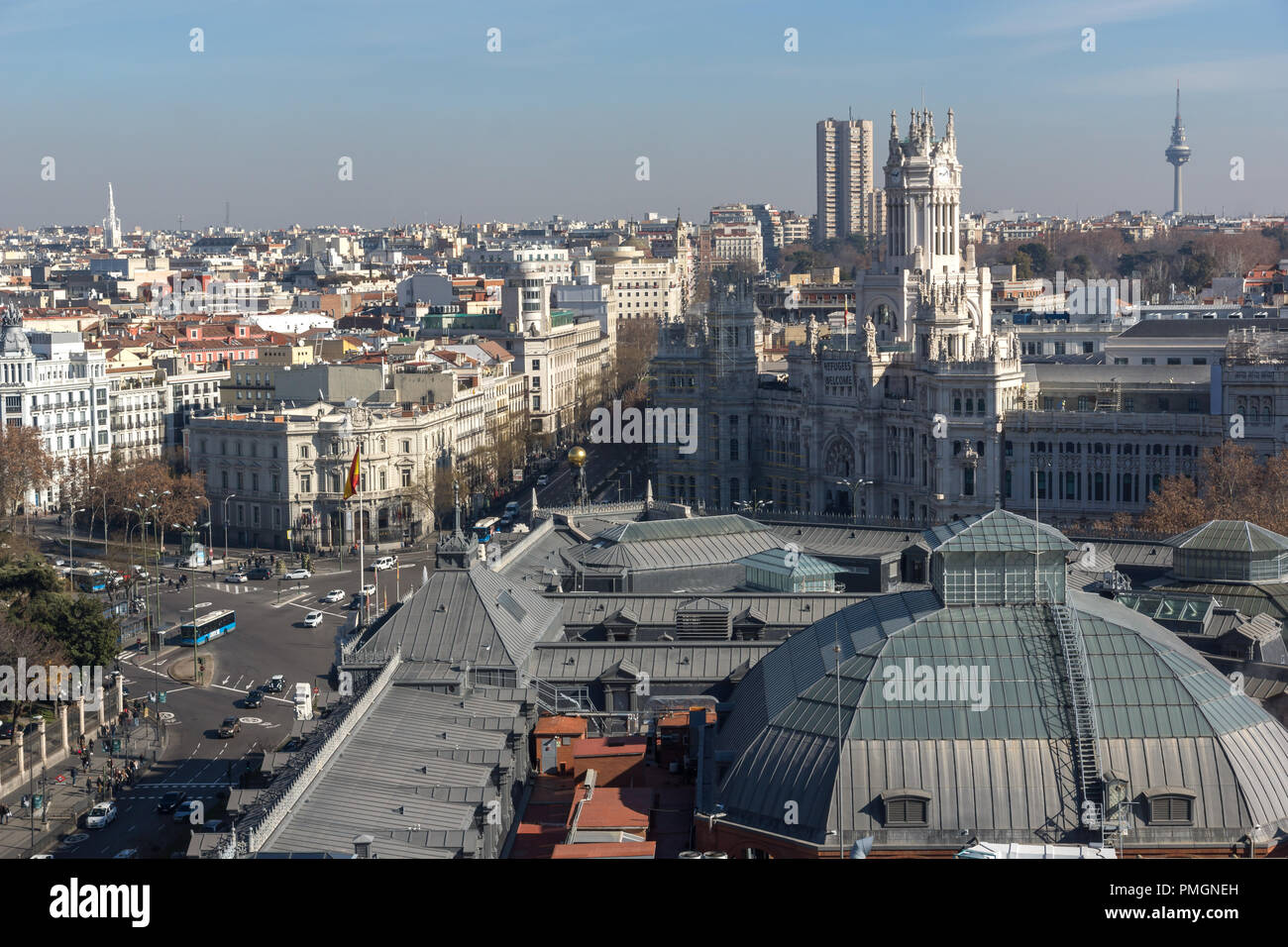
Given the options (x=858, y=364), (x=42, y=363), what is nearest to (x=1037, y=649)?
(x=858, y=364)

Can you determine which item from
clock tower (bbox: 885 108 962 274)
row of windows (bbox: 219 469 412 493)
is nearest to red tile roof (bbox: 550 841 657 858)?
row of windows (bbox: 219 469 412 493)

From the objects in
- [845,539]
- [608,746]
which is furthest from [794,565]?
[608,746]

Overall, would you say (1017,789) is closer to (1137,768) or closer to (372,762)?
(1137,768)

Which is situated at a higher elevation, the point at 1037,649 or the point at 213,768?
the point at 1037,649

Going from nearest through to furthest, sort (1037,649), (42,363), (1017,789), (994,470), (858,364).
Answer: (1017,789)
(1037,649)
(994,470)
(858,364)
(42,363)

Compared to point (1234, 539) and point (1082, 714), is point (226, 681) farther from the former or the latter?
point (1082, 714)
